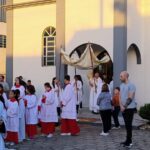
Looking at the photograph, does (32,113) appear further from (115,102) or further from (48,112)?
(115,102)

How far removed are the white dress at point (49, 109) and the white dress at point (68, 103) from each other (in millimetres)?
371

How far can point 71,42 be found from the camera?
59.9 ft

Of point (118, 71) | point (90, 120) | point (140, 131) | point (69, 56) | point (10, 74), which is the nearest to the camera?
point (140, 131)

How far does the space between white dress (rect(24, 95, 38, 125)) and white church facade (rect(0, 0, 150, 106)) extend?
5.36 meters

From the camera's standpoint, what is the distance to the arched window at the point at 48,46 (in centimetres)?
1941

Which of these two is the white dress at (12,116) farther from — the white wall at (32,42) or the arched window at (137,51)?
the arched window at (137,51)

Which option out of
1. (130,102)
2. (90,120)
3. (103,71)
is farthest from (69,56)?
(130,102)

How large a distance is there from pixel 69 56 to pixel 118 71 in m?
2.50

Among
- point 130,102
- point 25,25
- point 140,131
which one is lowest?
point 140,131

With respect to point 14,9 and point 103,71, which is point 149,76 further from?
point 14,9

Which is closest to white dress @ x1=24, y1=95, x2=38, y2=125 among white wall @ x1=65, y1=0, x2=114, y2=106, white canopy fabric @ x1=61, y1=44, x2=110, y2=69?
white canopy fabric @ x1=61, y1=44, x2=110, y2=69

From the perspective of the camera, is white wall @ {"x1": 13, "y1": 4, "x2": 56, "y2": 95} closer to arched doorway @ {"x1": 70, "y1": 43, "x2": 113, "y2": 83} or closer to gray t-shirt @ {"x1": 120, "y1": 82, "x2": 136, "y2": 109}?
arched doorway @ {"x1": 70, "y1": 43, "x2": 113, "y2": 83}

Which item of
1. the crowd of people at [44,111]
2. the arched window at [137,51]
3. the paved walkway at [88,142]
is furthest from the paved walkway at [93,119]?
the arched window at [137,51]

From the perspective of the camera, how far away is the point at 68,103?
509 inches
